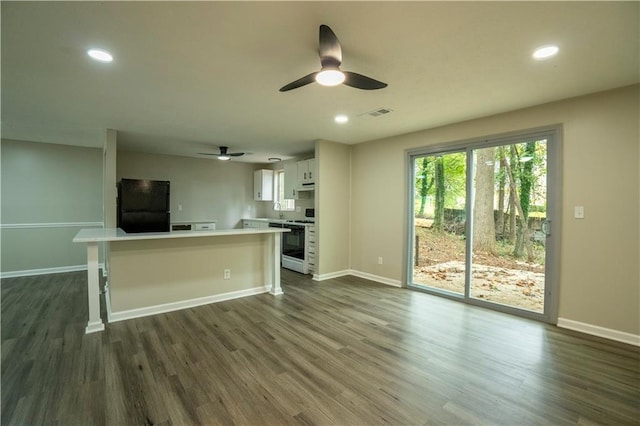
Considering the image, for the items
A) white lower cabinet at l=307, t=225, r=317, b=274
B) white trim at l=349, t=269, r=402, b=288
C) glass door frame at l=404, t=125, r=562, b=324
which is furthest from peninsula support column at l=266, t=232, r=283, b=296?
glass door frame at l=404, t=125, r=562, b=324

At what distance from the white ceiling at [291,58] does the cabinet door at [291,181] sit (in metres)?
2.36

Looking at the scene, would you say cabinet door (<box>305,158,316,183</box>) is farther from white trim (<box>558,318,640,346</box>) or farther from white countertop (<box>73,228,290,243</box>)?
white trim (<box>558,318,640,346</box>)

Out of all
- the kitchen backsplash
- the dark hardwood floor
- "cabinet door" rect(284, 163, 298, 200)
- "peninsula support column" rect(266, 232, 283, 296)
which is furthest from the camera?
the kitchen backsplash

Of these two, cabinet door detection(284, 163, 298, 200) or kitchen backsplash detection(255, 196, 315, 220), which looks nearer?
cabinet door detection(284, 163, 298, 200)

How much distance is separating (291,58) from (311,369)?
2.41 metres

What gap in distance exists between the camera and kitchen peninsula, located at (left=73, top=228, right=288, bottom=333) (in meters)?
3.22

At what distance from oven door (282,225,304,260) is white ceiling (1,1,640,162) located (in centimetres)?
235

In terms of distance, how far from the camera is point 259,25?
1.84 meters

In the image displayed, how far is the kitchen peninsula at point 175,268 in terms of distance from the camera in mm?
3223

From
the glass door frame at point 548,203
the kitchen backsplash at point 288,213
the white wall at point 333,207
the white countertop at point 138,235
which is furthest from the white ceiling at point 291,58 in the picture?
the kitchen backsplash at point 288,213

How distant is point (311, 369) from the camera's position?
232 centimetres

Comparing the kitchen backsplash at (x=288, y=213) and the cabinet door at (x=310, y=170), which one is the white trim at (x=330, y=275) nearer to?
the kitchen backsplash at (x=288, y=213)

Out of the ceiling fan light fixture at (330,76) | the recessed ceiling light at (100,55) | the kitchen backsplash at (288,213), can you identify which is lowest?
the kitchen backsplash at (288,213)

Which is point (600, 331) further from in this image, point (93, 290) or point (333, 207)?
point (93, 290)
